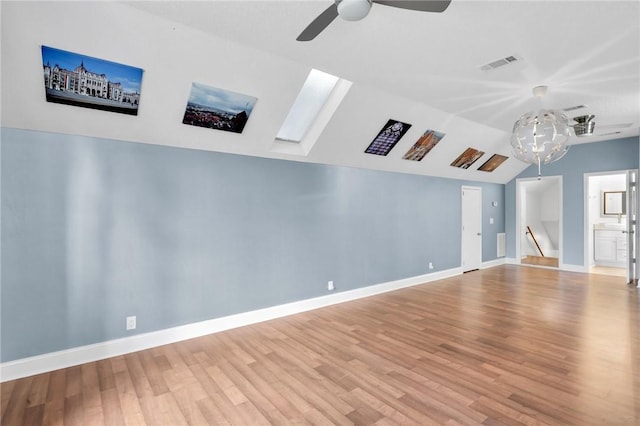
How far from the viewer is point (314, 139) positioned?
4344mm

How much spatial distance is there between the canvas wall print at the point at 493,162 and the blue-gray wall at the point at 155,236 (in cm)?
360

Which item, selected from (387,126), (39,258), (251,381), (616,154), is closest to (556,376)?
(251,381)

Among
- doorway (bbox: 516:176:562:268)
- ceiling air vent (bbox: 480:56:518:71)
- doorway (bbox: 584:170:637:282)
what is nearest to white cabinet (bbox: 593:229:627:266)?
doorway (bbox: 584:170:637:282)

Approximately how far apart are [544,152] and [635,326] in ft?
8.94

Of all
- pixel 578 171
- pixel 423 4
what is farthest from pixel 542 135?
pixel 578 171

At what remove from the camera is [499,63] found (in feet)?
10.5

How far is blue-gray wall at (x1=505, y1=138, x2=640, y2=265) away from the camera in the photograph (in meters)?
6.83

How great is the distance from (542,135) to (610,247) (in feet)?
23.3

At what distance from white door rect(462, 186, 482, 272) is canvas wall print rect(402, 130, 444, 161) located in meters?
2.46

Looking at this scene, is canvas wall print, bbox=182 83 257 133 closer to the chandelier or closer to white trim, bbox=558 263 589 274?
the chandelier

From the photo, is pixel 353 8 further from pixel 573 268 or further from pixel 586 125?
pixel 573 268

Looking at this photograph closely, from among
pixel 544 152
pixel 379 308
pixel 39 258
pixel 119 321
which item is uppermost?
pixel 544 152

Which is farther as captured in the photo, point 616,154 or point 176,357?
point 616,154

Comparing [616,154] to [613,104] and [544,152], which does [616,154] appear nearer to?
[613,104]
